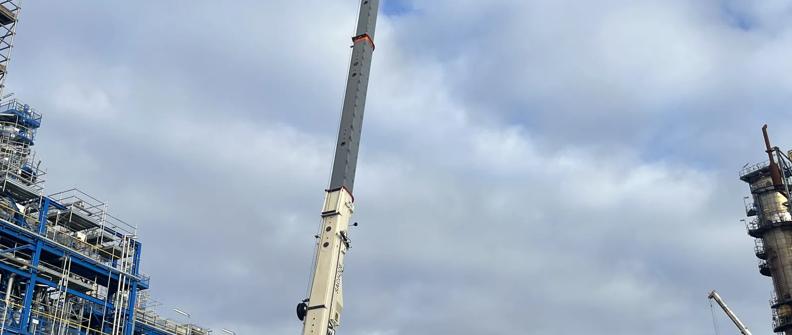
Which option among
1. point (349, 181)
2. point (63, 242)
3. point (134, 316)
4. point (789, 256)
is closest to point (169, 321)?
point (134, 316)

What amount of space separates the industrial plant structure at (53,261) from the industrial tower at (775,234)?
255 feet

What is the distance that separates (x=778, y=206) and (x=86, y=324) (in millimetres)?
89941

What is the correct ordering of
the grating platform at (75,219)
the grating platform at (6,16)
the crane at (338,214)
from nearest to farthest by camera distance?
the crane at (338,214)
the grating platform at (75,219)
the grating platform at (6,16)

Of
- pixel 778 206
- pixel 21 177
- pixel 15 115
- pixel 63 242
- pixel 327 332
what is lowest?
pixel 327 332

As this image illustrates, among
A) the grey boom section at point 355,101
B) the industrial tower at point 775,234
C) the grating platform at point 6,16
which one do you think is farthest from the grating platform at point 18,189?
the industrial tower at point 775,234

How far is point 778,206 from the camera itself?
4289 inches

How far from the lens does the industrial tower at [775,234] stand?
104 m

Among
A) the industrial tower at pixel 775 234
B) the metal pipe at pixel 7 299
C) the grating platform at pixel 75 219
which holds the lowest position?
the metal pipe at pixel 7 299

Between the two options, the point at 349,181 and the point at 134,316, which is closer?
the point at 349,181

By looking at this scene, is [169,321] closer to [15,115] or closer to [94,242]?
[94,242]

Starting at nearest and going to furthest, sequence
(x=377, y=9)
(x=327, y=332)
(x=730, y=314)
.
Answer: (x=327, y=332)
(x=377, y=9)
(x=730, y=314)

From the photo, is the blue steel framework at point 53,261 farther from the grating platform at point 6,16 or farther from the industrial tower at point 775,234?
the industrial tower at point 775,234

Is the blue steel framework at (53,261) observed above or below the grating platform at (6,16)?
below

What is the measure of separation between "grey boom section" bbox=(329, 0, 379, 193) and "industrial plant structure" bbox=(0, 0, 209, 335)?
98.2ft
